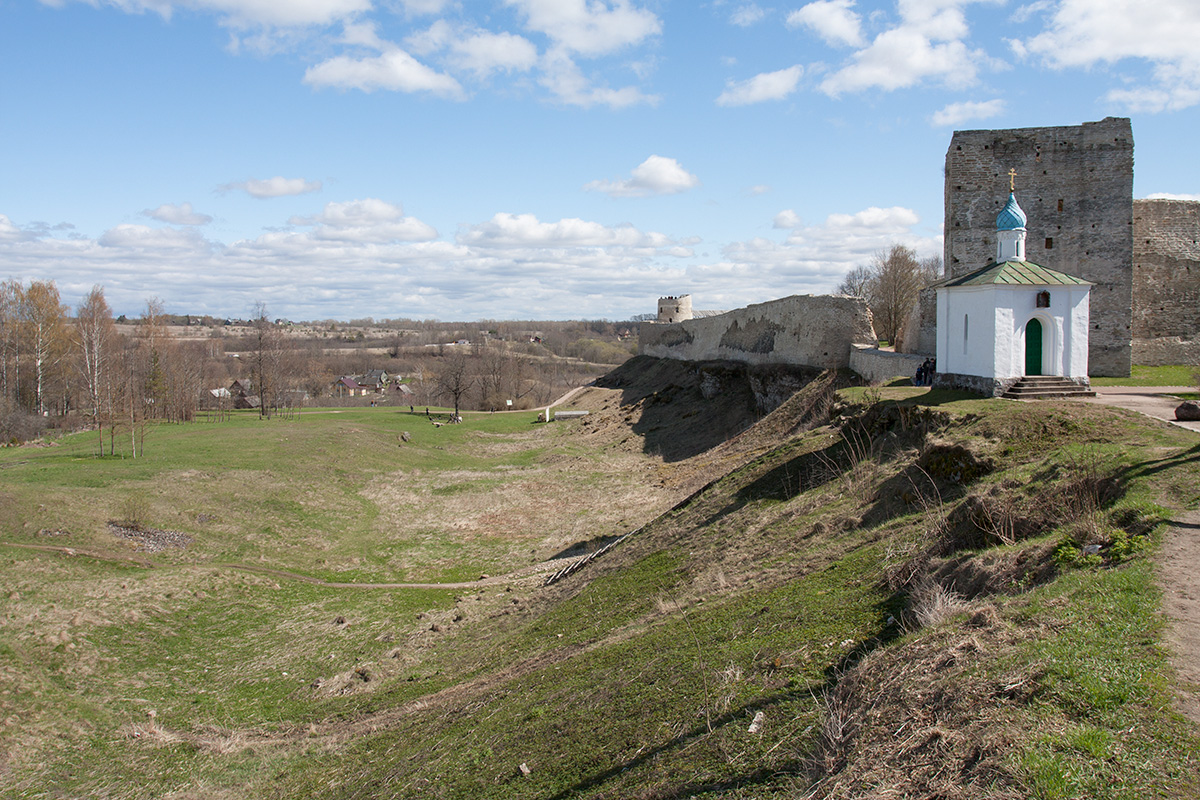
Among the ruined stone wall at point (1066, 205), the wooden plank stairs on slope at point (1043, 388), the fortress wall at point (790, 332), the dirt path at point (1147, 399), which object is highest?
the ruined stone wall at point (1066, 205)

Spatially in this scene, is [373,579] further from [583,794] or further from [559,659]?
[583,794]

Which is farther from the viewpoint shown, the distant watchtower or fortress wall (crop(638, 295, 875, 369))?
the distant watchtower

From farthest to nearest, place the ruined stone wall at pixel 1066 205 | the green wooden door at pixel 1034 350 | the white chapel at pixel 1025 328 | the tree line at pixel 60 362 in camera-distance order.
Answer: the tree line at pixel 60 362
the ruined stone wall at pixel 1066 205
the green wooden door at pixel 1034 350
the white chapel at pixel 1025 328

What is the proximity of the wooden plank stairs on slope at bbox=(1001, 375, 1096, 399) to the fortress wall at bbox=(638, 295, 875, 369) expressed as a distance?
12479 millimetres

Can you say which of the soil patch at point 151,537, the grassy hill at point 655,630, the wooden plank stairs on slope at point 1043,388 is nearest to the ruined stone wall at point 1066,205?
the grassy hill at point 655,630

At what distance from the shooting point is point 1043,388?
46.8ft

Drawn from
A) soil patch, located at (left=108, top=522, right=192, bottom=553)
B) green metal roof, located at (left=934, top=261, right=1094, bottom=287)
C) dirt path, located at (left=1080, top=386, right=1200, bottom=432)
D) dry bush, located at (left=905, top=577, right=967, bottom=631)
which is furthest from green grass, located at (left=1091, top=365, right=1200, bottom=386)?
soil patch, located at (left=108, top=522, right=192, bottom=553)

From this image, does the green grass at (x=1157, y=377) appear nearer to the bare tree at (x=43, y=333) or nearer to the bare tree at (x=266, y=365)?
the bare tree at (x=266, y=365)

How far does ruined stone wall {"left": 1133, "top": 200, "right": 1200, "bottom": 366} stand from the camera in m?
26.3

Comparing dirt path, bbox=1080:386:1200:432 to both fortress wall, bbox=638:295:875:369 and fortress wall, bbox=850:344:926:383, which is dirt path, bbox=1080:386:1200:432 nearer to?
fortress wall, bbox=850:344:926:383

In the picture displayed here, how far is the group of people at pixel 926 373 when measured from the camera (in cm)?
1867

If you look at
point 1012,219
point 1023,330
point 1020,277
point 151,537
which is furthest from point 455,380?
point 1023,330

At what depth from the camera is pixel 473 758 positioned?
23.1ft

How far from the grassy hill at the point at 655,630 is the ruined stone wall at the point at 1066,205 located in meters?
9.64
